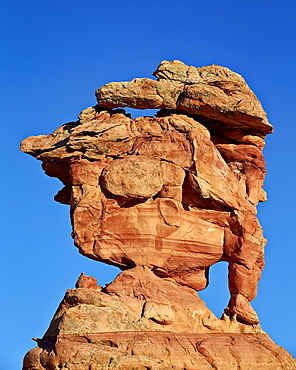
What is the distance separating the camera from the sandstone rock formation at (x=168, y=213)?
32.2 m

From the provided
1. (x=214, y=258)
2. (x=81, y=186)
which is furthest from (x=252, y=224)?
(x=81, y=186)

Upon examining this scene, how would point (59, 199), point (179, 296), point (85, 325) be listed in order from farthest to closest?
point (59, 199) → point (179, 296) → point (85, 325)

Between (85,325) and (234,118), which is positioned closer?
(85,325)

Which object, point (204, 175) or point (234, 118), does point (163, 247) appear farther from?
point (234, 118)

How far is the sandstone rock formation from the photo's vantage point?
32.2 meters

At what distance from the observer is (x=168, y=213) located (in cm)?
3488

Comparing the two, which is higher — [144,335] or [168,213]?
[168,213]

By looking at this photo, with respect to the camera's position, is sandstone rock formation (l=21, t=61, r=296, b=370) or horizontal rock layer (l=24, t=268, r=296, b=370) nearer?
horizontal rock layer (l=24, t=268, r=296, b=370)

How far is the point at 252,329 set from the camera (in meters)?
34.8

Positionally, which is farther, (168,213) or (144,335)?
(168,213)

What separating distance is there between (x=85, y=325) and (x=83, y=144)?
7552mm

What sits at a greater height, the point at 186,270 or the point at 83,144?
the point at 83,144

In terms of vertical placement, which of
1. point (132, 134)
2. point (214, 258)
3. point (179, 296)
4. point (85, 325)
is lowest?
point (85, 325)

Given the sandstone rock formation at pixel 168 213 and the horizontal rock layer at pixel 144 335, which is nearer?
the horizontal rock layer at pixel 144 335
